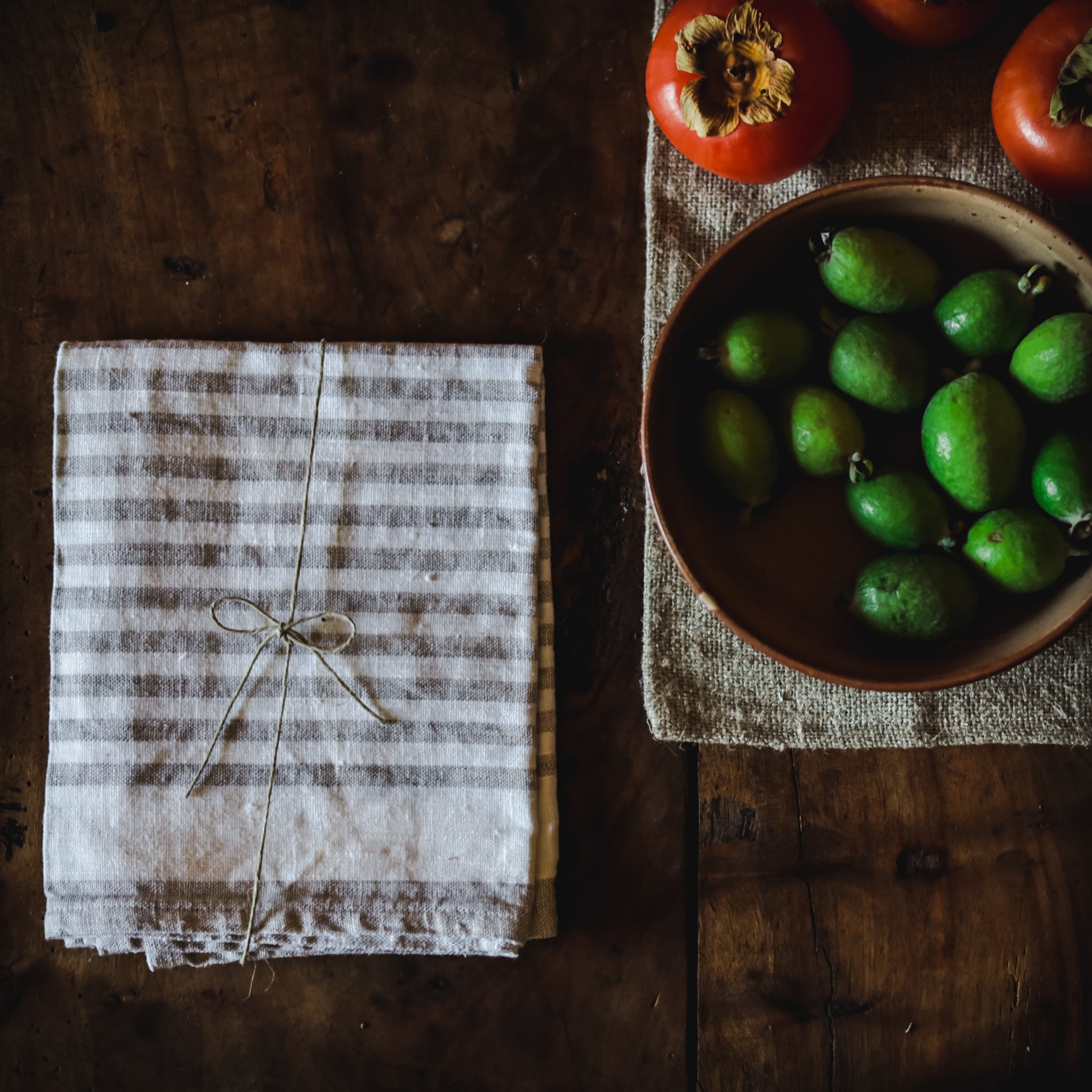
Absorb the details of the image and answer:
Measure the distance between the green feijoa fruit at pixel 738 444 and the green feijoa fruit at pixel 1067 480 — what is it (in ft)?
0.55

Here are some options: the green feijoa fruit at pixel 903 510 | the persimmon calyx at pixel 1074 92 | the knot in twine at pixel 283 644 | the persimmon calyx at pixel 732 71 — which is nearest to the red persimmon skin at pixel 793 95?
the persimmon calyx at pixel 732 71

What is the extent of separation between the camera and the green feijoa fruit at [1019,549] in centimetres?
53

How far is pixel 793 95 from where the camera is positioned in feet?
1.83

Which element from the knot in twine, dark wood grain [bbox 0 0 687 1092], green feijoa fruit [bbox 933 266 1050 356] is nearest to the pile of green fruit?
green feijoa fruit [bbox 933 266 1050 356]

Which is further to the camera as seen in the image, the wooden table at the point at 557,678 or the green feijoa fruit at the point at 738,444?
the wooden table at the point at 557,678

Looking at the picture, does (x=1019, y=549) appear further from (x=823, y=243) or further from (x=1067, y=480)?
(x=823, y=243)

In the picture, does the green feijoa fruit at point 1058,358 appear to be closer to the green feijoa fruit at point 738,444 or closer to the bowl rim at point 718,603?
the bowl rim at point 718,603

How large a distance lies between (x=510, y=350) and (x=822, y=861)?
468 mm

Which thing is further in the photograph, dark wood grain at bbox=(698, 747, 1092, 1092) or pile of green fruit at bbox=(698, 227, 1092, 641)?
dark wood grain at bbox=(698, 747, 1092, 1092)

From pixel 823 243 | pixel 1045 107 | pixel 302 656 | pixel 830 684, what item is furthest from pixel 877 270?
pixel 302 656

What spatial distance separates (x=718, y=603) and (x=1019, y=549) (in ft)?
0.62

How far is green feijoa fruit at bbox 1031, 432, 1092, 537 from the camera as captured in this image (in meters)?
0.53

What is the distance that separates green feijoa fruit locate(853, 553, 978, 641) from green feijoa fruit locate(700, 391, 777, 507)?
10 cm

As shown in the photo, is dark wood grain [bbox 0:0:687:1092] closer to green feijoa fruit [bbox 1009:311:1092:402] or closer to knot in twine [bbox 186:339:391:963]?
knot in twine [bbox 186:339:391:963]
